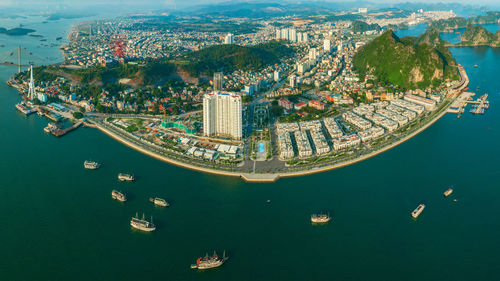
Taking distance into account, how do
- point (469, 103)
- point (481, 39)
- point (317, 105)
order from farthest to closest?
1. point (481, 39)
2. point (469, 103)
3. point (317, 105)

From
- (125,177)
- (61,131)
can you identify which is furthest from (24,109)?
(125,177)

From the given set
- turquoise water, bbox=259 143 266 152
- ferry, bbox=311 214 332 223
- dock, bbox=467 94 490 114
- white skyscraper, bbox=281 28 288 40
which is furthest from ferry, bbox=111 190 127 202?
white skyscraper, bbox=281 28 288 40

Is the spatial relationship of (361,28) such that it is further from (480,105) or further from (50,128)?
(50,128)

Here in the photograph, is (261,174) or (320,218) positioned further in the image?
(261,174)

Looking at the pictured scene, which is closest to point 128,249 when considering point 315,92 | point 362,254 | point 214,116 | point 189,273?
point 189,273

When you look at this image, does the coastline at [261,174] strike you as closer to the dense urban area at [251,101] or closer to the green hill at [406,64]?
the dense urban area at [251,101]

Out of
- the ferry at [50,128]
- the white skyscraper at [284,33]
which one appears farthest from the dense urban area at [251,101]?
the white skyscraper at [284,33]


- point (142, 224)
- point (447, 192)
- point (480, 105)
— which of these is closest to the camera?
point (142, 224)
